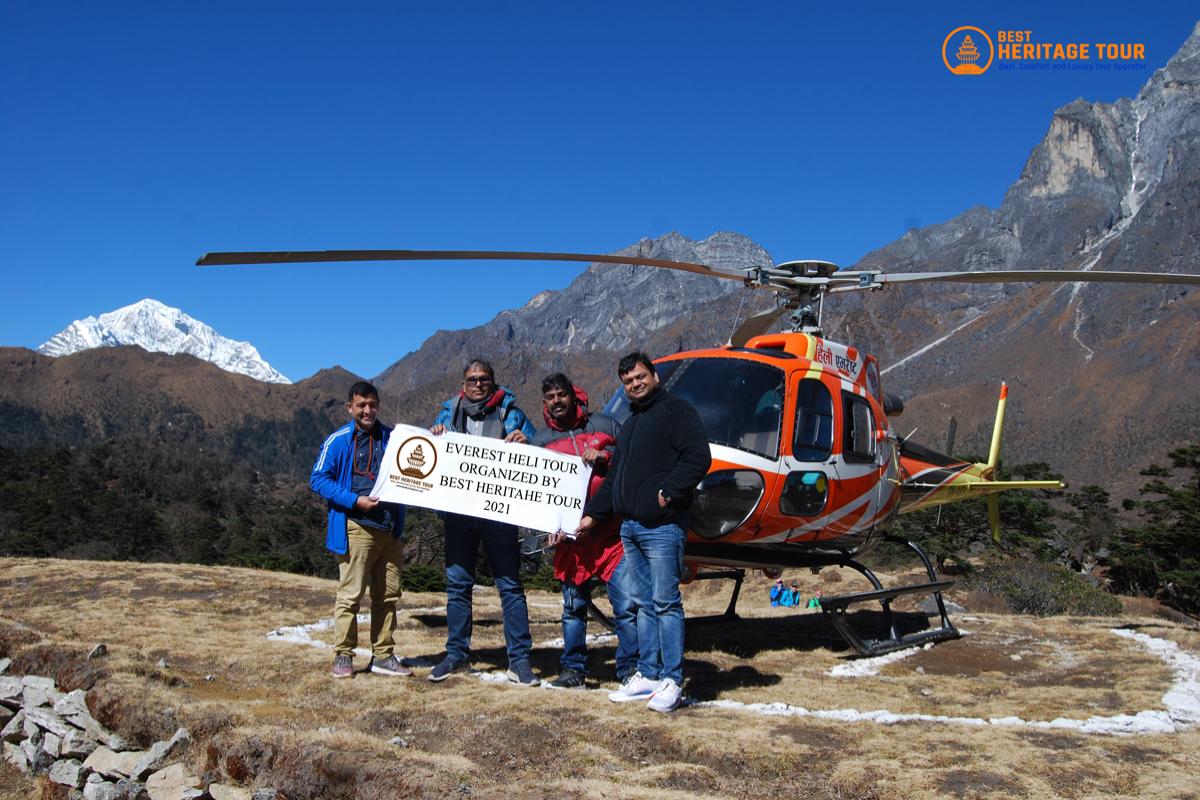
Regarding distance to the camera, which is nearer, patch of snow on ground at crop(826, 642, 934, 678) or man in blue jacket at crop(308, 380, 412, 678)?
man in blue jacket at crop(308, 380, 412, 678)

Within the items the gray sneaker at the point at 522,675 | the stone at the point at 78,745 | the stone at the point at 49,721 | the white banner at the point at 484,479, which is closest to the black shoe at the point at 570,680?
the gray sneaker at the point at 522,675

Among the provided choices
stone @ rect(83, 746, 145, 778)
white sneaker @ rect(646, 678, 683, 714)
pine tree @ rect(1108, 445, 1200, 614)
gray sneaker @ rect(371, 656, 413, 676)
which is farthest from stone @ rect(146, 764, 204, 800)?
pine tree @ rect(1108, 445, 1200, 614)

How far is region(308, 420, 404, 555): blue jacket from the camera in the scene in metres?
6.66

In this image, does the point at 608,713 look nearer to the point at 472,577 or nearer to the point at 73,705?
the point at 472,577

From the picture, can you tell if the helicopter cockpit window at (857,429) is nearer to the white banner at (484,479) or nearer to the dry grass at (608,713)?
the dry grass at (608,713)

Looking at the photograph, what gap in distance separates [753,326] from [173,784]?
20.7ft

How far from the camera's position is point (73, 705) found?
6676 mm

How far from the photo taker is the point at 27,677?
23.9 feet

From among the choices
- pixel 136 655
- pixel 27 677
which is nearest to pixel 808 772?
pixel 136 655

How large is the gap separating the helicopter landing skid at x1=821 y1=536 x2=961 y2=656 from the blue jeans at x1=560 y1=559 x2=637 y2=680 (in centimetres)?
230

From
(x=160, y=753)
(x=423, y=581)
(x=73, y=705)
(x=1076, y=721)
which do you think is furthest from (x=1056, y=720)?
(x=423, y=581)

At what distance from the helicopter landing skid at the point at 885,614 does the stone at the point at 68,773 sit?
18.5 ft

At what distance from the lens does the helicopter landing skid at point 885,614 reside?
27.3ft

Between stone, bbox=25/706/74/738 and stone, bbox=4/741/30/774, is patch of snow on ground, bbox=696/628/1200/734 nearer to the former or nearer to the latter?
stone, bbox=25/706/74/738
